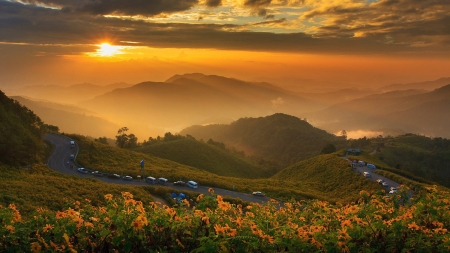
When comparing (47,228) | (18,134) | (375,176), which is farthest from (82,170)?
(375,176)

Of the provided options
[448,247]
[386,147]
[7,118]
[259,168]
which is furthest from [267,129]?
[448,247]

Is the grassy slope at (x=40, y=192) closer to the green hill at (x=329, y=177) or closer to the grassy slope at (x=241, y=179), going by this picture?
the grassy slope at (x=241, y=179)

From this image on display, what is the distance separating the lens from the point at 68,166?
1841 inches

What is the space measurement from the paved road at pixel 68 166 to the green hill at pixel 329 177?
51.3 ft

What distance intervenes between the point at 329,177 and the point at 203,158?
35034 millimetres

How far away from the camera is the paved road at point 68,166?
129 feet

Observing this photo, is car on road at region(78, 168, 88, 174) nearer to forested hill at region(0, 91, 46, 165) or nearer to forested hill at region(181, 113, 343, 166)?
forested hill at region(0, 91, 46, 165)

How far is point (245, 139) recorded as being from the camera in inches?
7466

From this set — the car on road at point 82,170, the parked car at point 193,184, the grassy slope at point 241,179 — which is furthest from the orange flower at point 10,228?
the car on road at point 82,170

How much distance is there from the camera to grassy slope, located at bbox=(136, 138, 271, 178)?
77875 millimetres

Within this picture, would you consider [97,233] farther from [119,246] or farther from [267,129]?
[267,129]

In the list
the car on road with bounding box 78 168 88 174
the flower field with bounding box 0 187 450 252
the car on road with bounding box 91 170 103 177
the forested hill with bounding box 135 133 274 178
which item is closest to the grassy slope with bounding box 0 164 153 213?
the car on road with bounding box 91 170 103 177

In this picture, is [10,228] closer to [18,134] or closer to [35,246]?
[35,246]

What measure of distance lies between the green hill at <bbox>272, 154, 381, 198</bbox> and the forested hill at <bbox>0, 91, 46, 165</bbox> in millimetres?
39528
